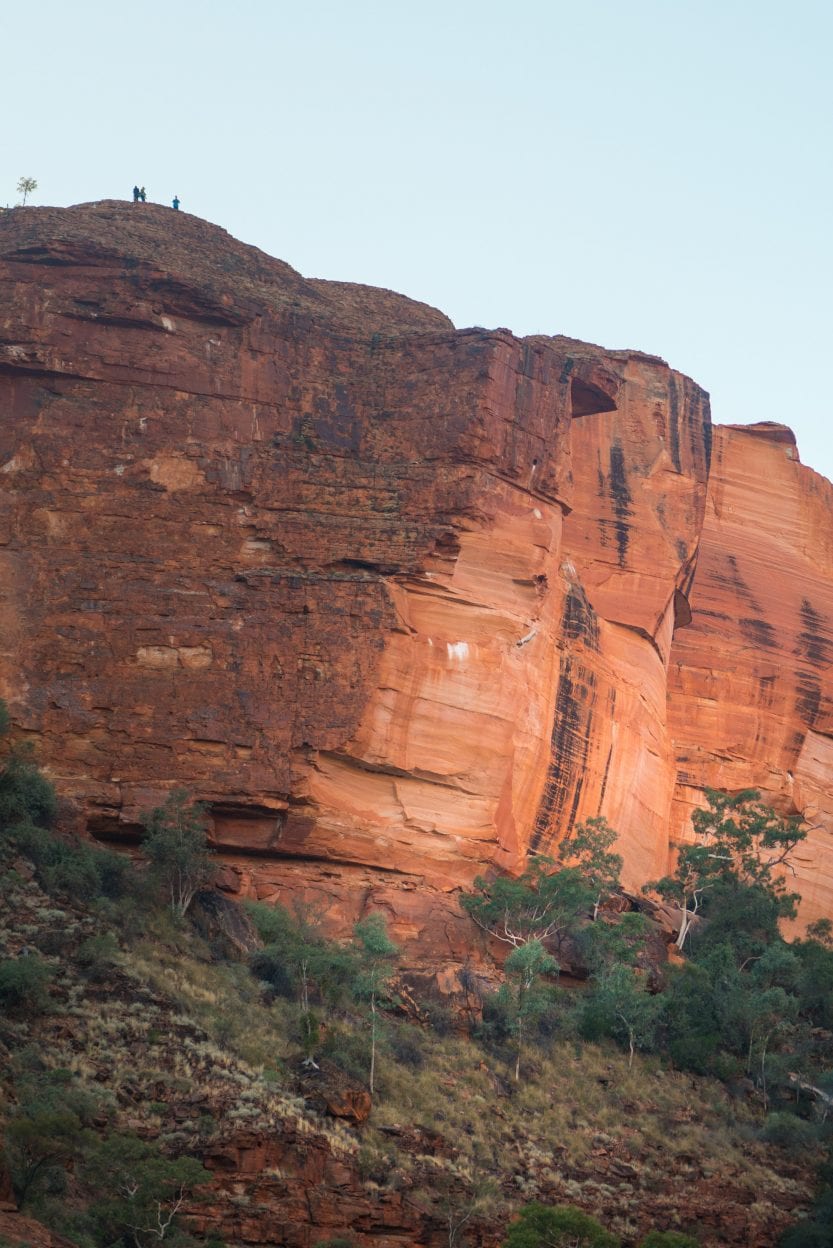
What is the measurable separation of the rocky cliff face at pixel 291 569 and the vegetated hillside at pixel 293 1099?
2710 mm

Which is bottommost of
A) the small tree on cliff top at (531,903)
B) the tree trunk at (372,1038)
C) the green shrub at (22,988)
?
the tree trunk at (372,1038)

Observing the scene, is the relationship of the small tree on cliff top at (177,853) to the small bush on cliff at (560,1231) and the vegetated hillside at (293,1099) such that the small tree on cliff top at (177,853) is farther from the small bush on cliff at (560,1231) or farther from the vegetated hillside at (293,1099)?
the small bush on cliff at (560,1231)

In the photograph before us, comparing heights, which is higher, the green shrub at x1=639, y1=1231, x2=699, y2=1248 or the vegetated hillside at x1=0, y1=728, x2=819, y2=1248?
the vegetated hillside at x1=0, y1=728, x2=819, y2=1248

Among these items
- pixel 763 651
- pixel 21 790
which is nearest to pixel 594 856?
pixel 21 790

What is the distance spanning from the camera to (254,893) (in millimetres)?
46188

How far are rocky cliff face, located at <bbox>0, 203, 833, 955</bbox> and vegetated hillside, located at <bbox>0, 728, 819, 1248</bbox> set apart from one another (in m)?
2.71

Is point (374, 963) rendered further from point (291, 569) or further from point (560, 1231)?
point (291, 569)

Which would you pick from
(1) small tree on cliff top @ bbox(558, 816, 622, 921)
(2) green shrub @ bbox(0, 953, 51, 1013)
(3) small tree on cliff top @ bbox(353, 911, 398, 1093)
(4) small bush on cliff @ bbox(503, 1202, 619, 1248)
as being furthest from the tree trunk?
(1) small tree on cliff top @ bbox(558, 816, 622, 921)

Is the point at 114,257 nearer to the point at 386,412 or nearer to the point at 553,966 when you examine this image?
the point at 386,412

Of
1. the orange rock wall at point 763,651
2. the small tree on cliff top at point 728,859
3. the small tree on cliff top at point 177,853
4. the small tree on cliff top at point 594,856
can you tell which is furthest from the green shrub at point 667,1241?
the orange rock wall at point 763,651

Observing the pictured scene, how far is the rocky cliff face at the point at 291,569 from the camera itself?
4669cm

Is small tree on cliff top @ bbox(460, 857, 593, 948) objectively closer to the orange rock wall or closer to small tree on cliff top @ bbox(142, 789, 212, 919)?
small tree on cliff top @ bbox(142, 789, 212, 919)

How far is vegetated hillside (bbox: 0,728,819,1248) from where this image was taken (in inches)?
1296

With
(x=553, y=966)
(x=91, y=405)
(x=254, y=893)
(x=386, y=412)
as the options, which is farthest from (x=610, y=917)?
(x=91, y=405)
